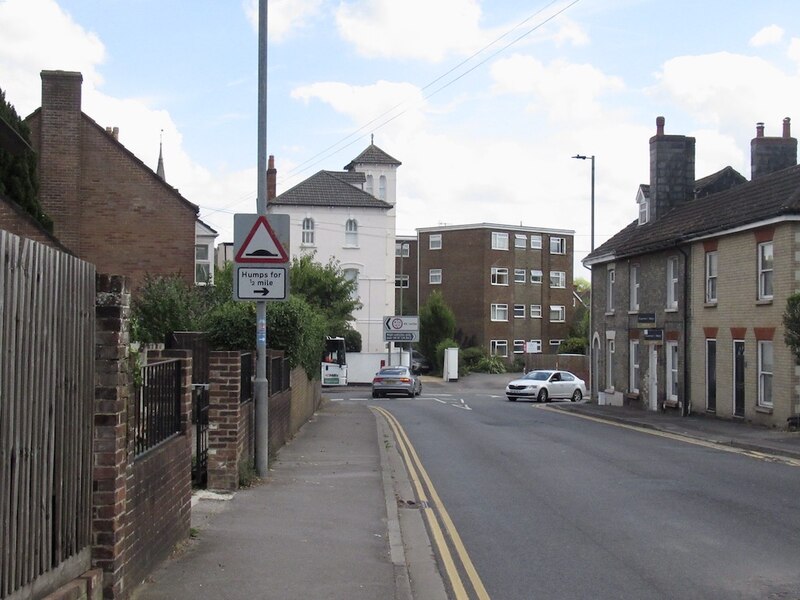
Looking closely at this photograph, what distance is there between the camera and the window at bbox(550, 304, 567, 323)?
2879 inches

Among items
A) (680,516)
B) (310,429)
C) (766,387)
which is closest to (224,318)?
(310,429)

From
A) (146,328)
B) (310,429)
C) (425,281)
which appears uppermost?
(425,281)

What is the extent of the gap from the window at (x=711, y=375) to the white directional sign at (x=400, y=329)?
80.2ft

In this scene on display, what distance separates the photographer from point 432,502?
12.6 metres

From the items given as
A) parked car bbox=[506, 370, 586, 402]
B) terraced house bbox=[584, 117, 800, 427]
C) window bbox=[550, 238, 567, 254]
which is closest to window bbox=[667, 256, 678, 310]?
terraced house bbox=[584, 117, 800, 427]

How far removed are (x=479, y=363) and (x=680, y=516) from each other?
55573mm

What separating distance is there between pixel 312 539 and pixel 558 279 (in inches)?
2574

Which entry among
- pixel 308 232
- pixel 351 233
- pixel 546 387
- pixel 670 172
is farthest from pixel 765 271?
pixel 308 232

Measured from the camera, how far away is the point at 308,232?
63.5 meters

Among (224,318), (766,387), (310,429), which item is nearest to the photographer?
(224,318)

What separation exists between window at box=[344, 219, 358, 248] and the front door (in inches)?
1553

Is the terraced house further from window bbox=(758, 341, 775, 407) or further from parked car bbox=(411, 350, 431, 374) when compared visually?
parked car bbox=(411, 350, 431, 374)

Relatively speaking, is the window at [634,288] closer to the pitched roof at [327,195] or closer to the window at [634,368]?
the window at [634,368]

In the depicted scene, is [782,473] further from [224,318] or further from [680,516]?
[224,318]
